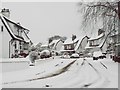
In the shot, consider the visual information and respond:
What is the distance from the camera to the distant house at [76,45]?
104250 millimetres

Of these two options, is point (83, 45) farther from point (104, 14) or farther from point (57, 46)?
point (104, 14)

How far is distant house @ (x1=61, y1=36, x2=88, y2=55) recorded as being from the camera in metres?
104

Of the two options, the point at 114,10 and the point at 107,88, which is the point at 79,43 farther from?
the point at 107,88

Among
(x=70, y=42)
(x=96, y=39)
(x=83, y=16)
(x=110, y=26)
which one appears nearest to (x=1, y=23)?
(x=83, y=16)

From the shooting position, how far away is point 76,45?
107000mm

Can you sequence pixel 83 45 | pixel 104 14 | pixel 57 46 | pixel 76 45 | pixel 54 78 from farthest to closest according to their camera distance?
1. pixel 57 46
2. pixel 76 45
3. pixel 83 45
4. pixel 104 14
5. pixel 54 78

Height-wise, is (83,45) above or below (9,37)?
below

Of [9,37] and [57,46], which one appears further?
[57,46]

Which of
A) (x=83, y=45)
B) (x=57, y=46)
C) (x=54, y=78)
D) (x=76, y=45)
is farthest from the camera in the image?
(x=57, y=46)

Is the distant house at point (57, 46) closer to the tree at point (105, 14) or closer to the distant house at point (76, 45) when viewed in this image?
the distant house at point (76, 45)

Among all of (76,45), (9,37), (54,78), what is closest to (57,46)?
(76,45)

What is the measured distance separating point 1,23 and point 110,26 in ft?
56.8

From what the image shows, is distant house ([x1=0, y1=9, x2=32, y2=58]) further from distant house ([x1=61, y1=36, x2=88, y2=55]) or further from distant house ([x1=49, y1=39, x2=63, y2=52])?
distant house ([x1=49, y1=39, x2=63, y2=52])

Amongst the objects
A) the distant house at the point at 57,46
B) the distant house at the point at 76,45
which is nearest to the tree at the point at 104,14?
the distant house at the point at 76,45
